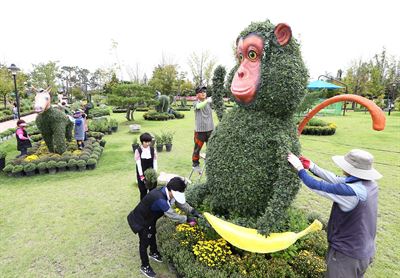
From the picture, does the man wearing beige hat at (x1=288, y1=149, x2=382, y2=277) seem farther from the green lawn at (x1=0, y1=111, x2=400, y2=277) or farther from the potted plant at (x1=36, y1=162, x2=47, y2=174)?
the potted plant at (x1=36, y1=162, x2=47, y2=174)

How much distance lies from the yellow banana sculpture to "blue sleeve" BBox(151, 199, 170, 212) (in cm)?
61

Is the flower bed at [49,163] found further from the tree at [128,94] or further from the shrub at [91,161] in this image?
the tree at [128,94]

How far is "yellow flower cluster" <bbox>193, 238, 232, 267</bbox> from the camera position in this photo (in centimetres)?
334

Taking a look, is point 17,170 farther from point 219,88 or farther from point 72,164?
point 219,88

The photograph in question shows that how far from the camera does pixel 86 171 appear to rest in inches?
308

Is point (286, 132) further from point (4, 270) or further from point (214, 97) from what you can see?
point (4, 270)

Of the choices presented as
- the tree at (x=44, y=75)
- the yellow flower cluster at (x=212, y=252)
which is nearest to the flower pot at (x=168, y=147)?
the yellow flower cluster at (x=212, y=252)

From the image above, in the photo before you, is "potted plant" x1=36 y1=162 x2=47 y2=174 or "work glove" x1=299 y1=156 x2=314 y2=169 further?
"potted plant" x1=36 y1=162 x2=47 y2=174

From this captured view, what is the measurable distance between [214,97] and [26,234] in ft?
13.0

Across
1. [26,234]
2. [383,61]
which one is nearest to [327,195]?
[26,234]

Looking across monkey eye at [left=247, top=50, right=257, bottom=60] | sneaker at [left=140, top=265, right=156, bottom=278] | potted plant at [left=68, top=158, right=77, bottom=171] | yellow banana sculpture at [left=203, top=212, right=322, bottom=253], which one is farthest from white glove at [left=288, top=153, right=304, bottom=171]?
potted plant at [left=68, top=158, right=77, bottom=171]

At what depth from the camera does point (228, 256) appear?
136 inches

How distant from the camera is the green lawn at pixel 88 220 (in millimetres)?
3788

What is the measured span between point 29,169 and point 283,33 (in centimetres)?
725
